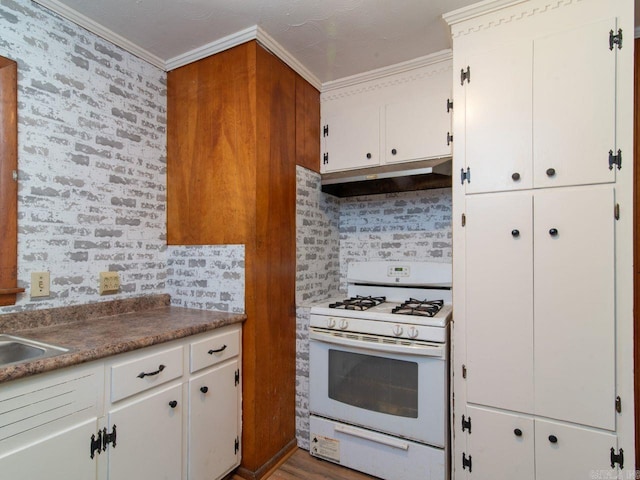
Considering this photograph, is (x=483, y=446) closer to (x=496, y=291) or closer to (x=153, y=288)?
(x=496, y=291)

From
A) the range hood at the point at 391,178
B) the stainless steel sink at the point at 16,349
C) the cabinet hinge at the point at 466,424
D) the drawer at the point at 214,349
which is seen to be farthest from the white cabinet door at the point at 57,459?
the range hood at the point at 391,178

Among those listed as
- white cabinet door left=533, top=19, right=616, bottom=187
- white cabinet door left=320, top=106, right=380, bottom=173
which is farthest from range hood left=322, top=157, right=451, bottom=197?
white cabinet door left=533, top=19, right=616, bottom=187

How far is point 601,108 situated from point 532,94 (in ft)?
0.97

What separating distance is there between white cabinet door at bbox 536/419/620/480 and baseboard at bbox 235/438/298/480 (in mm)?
1404

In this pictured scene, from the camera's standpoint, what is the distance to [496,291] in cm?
174

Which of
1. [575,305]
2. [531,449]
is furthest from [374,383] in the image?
Answer: [575,305]

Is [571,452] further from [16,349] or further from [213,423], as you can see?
[16,349]

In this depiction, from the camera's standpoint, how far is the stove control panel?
2.49 metres

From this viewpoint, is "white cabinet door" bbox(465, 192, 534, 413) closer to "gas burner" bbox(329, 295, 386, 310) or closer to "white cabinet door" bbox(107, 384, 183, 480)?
"gas burner" bbox(329, 295, 386, 310)

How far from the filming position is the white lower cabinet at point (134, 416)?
1115 mm

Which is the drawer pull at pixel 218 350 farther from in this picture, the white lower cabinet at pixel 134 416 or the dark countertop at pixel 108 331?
the dark countertop at pixel 108 331

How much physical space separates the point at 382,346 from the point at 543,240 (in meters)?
0.99

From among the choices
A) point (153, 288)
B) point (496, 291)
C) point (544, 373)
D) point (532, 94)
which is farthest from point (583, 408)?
point (153, 288)

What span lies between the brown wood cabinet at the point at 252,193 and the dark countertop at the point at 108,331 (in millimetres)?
320
